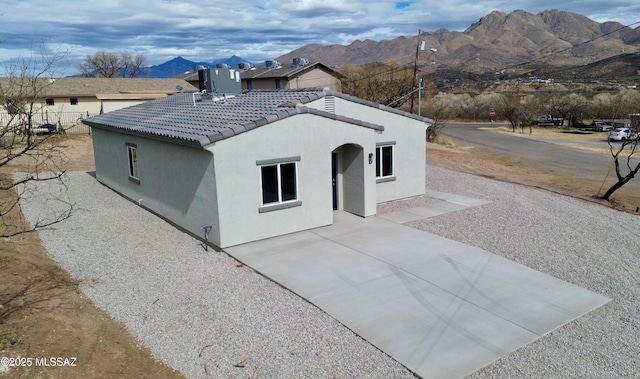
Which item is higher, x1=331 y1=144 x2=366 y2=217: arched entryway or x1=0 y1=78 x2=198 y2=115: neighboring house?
x1=0 y1=78 x2=198 y2=115: neighboring house

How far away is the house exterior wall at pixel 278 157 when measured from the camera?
11.8 m

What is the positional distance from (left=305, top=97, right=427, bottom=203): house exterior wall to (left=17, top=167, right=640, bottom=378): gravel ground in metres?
0.76

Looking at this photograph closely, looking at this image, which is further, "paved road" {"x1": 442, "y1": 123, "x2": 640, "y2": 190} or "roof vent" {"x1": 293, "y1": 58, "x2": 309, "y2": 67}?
"roof vent" {"x1": 293, "y1": 58, "x2": 309, "y2": 67}

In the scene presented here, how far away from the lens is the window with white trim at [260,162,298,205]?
1252cm

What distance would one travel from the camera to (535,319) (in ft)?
27.0

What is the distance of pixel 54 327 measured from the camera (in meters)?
7.52

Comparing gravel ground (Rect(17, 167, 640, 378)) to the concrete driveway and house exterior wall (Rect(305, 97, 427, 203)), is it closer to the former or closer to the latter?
the concrete driveway

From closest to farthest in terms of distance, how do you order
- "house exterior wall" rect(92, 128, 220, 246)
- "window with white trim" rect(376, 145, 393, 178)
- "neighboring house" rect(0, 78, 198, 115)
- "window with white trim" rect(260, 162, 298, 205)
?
"house exterior wall" rect(92, 128, 220, 246)
"window with white trim" rect(260, 162, 298, 205)
"window with white trim" rect(376, 145, 393, 178)
"neighboring house" rect(0, 78, 198, 115)

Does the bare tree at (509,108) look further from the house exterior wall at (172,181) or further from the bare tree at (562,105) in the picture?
the house exterior wall at (172,181)

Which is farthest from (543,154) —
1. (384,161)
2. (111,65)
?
(111,65)

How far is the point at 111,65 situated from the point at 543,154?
6172 cm

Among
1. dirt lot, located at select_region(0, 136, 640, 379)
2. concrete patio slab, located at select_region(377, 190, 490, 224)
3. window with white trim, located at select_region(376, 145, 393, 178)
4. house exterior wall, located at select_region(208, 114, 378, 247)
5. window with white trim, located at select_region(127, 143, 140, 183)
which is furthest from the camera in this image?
window with white trim, located at select_region(127, 143, 140, 183)

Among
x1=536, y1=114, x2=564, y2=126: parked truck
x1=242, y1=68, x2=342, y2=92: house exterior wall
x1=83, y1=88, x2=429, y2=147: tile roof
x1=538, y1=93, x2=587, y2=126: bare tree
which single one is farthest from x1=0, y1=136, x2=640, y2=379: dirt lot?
x1=538, y1=93, x2=587, y2=126: bare tree

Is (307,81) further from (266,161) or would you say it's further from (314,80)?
(266,161)
